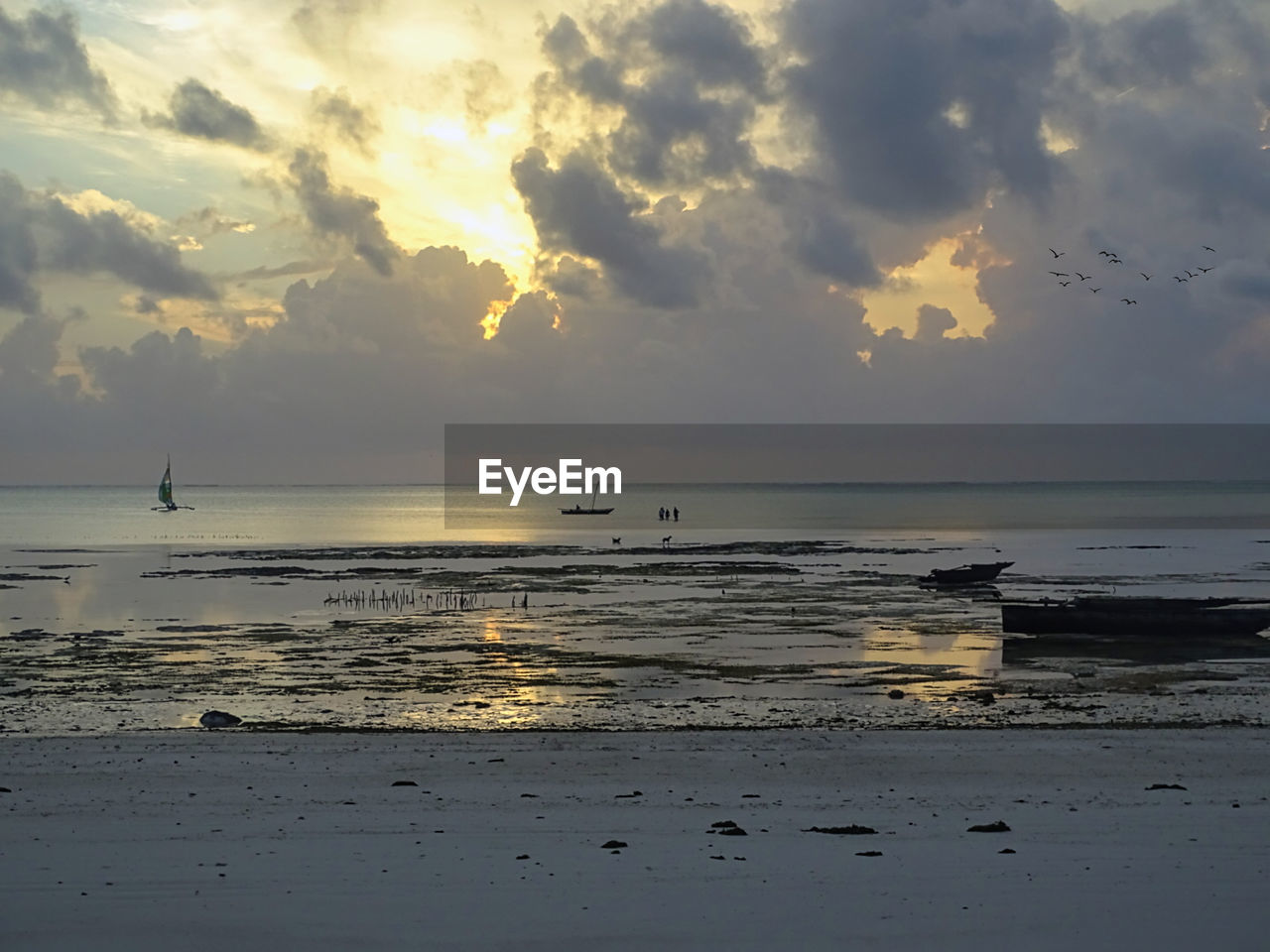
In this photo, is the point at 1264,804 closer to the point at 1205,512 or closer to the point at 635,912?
the point at 635,912

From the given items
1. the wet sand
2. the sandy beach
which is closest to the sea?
the wet sand

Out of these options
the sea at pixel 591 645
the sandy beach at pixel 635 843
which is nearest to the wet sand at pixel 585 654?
the sea at pixel 591 645

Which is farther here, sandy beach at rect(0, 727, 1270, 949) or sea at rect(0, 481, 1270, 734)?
sea at rect(0, 481, 1270, 734)

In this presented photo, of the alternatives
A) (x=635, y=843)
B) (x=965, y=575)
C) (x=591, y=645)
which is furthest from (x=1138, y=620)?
(x=635, y=843)

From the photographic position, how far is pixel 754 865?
13062mm

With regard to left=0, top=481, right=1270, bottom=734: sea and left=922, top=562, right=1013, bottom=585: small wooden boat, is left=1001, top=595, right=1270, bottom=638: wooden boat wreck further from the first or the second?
left=922, top=562, right=1013, bottom=585: small wooden boat

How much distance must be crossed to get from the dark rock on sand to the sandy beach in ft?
6.47

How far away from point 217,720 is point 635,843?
1177 centimetres

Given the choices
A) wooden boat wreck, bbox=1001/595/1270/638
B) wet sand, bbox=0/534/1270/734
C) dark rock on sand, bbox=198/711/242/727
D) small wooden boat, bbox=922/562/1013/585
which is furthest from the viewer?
small wooden boat, bbox=922/562/1013/585

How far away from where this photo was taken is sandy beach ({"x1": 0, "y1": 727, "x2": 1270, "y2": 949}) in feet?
37.1

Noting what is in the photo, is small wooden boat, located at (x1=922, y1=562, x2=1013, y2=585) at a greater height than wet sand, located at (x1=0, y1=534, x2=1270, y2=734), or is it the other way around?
small wooden boat, located at (x1=922, y1=562, x2=1013, y2=585)

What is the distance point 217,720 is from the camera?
22.6 m

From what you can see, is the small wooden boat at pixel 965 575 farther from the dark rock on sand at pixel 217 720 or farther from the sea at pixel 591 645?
the dark rock on sand at pixel 217 720

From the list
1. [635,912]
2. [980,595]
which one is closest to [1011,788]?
[635,912]
